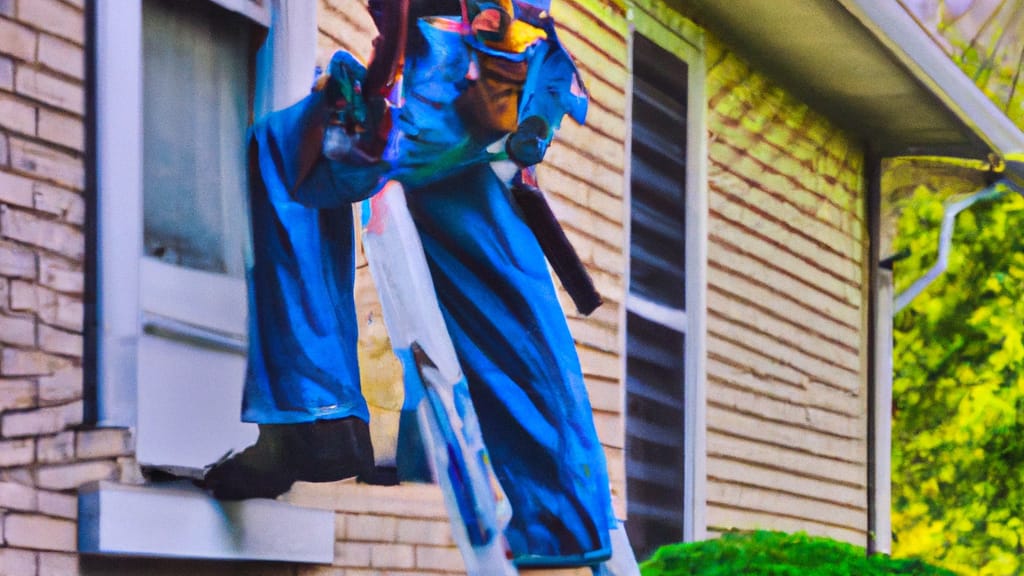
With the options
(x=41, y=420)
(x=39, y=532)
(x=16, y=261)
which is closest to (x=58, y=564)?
(x=39, y=532)

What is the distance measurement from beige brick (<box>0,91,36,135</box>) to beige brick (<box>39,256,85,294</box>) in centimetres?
29

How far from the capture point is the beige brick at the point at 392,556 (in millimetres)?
4407

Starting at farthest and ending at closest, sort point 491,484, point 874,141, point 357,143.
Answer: point 874,141, point 491,484, point 357,143

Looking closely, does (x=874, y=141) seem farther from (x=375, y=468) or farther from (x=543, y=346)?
(x=375, y=468)

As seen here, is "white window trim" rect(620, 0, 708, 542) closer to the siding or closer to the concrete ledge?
the siding

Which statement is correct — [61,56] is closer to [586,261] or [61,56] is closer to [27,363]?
[27,363]

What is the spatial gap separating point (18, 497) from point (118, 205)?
0.73 meters

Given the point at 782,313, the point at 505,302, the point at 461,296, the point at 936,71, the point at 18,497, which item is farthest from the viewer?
the point at 936,71

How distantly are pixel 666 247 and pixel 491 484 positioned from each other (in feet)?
6.53

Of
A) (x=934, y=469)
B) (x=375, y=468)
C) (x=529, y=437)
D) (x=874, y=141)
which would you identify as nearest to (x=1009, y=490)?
(x=934, y=469)

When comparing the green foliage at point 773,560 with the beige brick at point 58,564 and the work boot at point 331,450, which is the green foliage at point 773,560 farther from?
the beige brick at point 58,564

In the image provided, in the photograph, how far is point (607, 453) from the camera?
556cm

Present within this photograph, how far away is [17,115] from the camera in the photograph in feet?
11.0

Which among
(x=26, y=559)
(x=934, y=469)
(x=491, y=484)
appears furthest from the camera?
(x=934, y=469)
